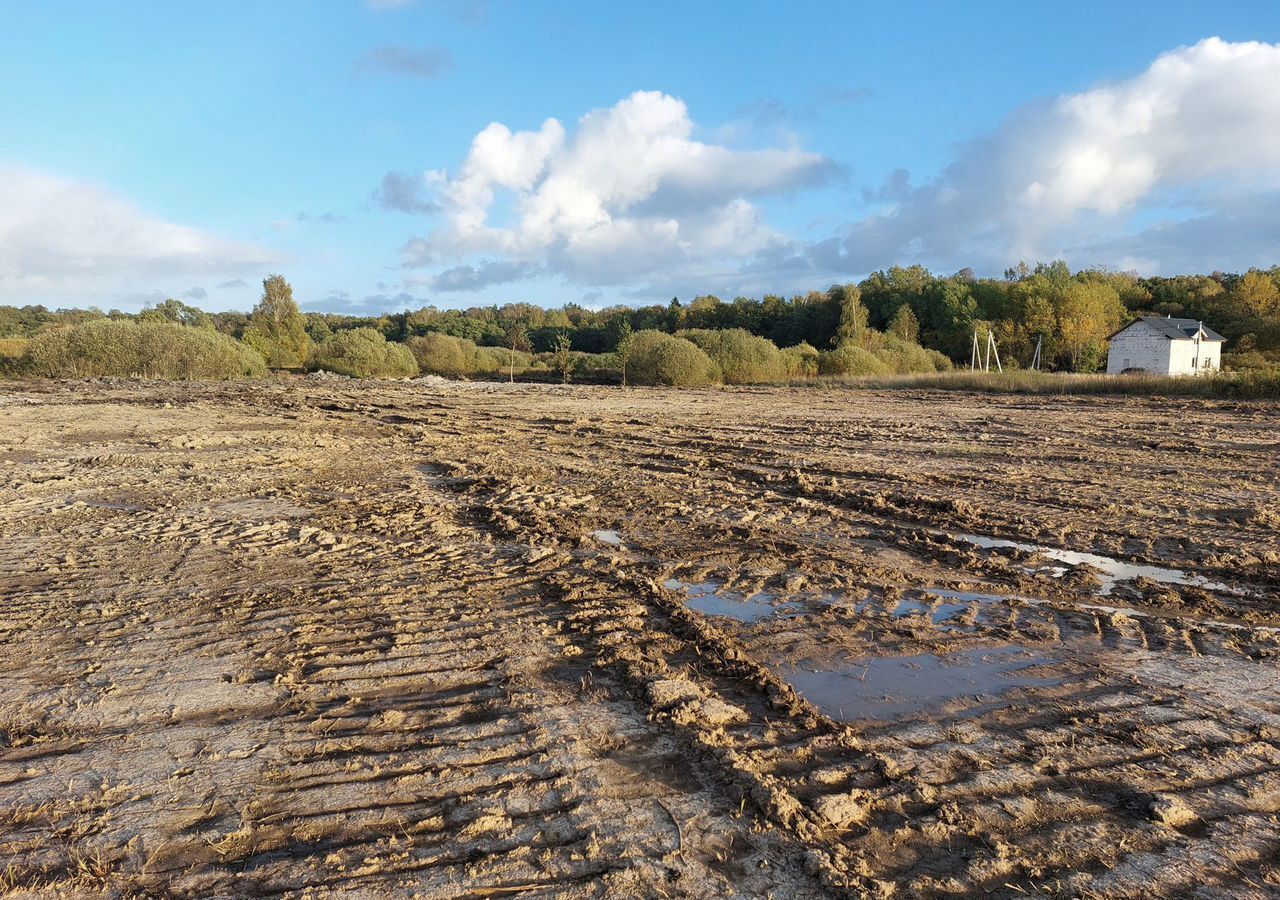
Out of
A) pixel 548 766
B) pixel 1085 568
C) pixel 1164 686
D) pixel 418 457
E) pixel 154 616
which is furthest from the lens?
pixel 418 457

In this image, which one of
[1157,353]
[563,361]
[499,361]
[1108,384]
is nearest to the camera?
[1108,384]

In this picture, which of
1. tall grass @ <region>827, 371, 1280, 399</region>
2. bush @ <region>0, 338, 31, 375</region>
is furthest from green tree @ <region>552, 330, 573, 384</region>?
bush @ <region>0, 338, 31, 375</region>

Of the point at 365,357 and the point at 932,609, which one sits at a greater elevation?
the point at 365,357

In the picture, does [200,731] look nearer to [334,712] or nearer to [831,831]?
[334,712]

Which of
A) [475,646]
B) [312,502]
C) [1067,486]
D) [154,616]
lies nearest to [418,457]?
[312,502]

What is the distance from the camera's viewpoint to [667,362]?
43.3 m

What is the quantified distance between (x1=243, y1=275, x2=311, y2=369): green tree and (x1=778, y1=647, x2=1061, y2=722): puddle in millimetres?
55961

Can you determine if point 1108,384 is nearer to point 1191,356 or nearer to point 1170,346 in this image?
point 1170,346

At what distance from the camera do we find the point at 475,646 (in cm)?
464

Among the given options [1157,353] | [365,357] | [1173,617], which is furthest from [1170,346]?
[1173,617]

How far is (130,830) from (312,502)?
21.5 ft

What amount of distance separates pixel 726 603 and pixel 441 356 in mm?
52556

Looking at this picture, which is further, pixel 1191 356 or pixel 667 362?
pixel 1191 356

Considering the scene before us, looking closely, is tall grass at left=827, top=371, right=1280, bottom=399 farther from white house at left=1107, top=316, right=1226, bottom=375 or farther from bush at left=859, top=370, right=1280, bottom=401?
white house at left=1107, top=316, right=1226, bottom=375
